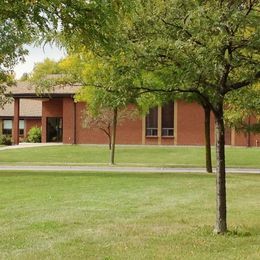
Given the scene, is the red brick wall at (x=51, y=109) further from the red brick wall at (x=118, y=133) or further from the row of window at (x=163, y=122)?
the row of window at (x=163, y=122)

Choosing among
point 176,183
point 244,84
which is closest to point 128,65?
point 244,84

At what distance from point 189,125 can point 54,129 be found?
45.5 ft

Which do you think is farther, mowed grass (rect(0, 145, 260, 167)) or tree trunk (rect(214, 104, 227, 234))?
mowed grass (rect(0, 145, 260, 167))

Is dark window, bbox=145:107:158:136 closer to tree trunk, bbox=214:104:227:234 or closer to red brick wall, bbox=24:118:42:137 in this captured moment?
red brick wall, bbox=24:118:42:137

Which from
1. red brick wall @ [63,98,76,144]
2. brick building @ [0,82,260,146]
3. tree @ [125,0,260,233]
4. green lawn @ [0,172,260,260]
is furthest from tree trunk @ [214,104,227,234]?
red brick wall @ [63,98,76,144]

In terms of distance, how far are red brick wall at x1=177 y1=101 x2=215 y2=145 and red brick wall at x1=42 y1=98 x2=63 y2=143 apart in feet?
39.7

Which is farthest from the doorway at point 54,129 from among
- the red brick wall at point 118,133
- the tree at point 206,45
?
the tree at point 206,45

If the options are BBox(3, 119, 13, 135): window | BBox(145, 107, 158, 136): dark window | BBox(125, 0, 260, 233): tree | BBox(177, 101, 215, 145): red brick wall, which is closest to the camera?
BBox(125, 0, 260, 233): tree

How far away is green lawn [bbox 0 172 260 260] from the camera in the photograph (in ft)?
26.7

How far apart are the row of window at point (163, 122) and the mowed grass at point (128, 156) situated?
7.05 m

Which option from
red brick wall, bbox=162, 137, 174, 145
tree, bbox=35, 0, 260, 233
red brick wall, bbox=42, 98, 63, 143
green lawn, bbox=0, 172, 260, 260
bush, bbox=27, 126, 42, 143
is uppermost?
red brick wall, bbox=42, 98, 63, 143

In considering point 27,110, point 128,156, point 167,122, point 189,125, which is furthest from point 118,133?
point 27,110

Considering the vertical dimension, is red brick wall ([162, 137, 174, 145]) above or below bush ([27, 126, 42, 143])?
below

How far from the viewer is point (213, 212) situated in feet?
40.3
